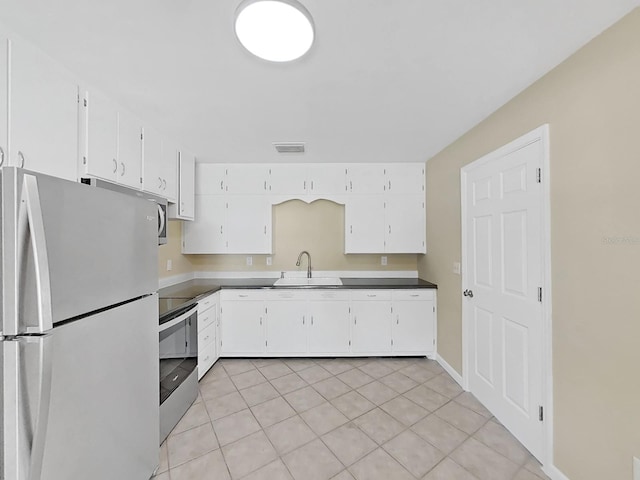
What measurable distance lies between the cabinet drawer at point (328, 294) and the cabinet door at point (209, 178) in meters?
1.76

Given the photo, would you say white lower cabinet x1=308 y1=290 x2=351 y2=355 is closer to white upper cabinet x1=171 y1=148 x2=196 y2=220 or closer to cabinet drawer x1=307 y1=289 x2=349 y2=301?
cabinet drawer x1=307 y1=289 x2=349 y2=301

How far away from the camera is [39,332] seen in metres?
0.86

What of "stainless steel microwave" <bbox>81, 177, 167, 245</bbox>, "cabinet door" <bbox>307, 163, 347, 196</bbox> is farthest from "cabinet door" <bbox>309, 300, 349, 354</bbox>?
"stainless steel microwave" <bbox>81, 177, 167, 245</bbox>

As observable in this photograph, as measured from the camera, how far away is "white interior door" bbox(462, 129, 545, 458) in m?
1.69

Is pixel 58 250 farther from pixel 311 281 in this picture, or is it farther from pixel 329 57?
pixel 311 281

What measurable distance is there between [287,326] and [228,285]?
2.80 feet

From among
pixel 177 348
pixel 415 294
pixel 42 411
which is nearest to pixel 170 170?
pixel 177 348

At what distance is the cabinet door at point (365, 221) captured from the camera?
3322 millimetres

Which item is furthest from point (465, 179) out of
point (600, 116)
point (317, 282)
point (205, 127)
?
point (205, 127)

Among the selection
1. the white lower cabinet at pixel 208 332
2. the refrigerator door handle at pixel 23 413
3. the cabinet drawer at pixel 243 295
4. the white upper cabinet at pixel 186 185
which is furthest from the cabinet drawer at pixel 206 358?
the refrigerator door handle at pixel 23 413

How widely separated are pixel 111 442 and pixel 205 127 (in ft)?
7.19

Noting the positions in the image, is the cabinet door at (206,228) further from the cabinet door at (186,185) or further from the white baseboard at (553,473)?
the white baseboard at (553,473)

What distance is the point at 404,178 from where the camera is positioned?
3316 mm

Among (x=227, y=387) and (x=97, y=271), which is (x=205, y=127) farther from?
(x=227, y=387)
